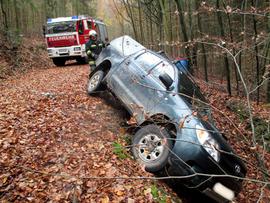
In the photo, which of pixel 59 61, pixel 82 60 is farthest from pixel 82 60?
pixel 59 61

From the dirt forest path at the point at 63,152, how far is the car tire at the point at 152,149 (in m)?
0.18

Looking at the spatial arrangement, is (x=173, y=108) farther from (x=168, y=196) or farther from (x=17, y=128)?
(x=17, y=128)

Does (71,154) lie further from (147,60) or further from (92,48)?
(92,48)

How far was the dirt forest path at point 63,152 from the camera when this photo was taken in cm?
510

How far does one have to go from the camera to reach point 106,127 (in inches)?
306

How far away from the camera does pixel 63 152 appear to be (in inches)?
243

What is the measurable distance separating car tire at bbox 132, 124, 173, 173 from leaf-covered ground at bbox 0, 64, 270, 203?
177 millimetres

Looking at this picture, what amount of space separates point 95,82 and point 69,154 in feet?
11.2

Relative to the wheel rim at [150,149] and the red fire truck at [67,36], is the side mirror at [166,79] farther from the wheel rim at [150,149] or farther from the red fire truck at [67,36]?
the red fire truck at [67,36]

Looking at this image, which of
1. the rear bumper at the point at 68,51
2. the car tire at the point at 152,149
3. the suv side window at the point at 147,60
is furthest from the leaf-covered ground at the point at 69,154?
the rear bumper at the point at 68,51

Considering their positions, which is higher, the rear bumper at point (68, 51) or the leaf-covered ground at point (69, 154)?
the rear bumper at point (68, 51)

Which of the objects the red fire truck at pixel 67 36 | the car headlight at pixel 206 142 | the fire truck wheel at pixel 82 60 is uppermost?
the red fire truck at pixel 67 36

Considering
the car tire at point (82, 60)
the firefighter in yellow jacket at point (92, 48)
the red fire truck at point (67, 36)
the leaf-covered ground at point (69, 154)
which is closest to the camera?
the leaf-covered ground at point (69, 154)

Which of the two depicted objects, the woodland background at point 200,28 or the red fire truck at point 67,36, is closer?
the woodland background at point 200,28
